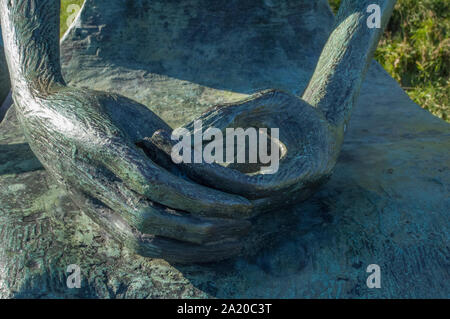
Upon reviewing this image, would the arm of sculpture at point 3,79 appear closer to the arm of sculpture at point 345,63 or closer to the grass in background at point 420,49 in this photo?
the arm of sculpture at point 345,63

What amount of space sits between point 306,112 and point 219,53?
0.95 meters

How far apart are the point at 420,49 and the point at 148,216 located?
3.18m

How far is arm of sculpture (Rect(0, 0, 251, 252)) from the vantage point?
1229 mm

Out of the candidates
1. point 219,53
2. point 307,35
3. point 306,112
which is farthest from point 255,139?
point 307,35

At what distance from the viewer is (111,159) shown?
1.26 m

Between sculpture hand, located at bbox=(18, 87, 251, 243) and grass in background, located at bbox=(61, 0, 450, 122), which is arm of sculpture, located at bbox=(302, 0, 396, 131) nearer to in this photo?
sculpture hand, located at bbox=(18, 87, 251, 243)

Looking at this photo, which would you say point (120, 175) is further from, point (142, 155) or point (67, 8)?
point (67, 8)

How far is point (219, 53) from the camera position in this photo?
7.68ft

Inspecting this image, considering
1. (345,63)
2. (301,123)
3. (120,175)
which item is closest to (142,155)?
(120,175)

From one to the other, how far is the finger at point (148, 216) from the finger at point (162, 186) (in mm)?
17

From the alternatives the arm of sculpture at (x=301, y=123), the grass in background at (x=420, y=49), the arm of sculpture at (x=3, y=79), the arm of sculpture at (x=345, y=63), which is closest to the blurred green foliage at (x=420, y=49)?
the grass in background at (x=420, y=49)

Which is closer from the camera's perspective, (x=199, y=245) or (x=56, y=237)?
(x=199, y=245)

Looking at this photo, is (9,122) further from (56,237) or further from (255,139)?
(255,139)

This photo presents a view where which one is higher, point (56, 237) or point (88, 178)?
point (88, 178)
